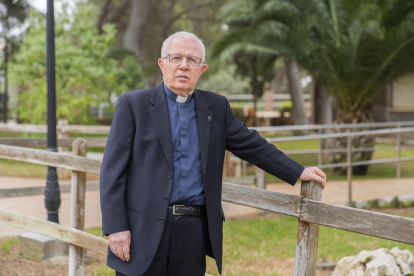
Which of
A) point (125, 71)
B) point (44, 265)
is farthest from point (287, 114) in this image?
point (44, 265)

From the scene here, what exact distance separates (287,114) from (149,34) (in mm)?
12918

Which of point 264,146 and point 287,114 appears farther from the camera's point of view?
point 287,114

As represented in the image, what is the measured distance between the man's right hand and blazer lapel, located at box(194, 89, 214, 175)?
50 cm

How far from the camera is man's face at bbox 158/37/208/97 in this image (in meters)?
2.32

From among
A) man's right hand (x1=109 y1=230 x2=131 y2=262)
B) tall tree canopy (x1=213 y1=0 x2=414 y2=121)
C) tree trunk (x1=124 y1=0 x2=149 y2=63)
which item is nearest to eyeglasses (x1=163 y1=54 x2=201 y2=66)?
man's right hand (x1=109 y1=230 x2=131 y2=262)

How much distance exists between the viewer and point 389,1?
1020cm

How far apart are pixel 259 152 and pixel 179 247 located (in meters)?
0.65

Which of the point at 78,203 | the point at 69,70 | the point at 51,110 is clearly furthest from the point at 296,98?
the point at 78,203

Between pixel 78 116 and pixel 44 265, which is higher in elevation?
pixel 78 116

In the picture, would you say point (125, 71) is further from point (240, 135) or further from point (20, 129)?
point (240, 135)

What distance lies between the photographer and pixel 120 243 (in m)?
2.29

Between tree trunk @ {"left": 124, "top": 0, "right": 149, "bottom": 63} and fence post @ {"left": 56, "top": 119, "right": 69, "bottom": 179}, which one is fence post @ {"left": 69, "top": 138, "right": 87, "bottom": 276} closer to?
fence post @ {"left": 56, "top": 119, "right": 69, "bottom": 179}

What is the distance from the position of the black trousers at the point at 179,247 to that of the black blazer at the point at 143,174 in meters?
0.06

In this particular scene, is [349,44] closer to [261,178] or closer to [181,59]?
[261,178]
